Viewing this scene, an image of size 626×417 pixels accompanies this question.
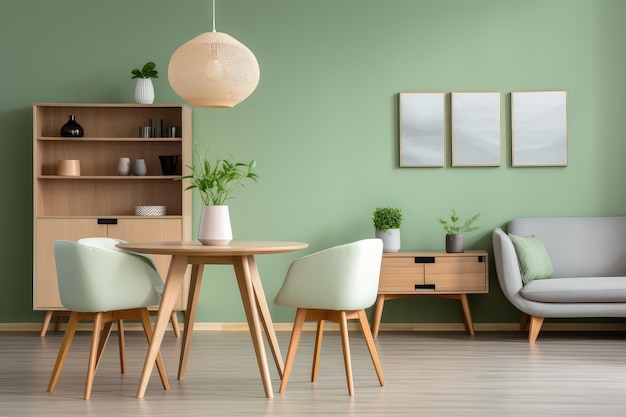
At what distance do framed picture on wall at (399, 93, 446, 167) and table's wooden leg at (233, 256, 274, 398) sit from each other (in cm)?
253

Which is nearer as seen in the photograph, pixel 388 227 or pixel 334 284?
pixel 334 284

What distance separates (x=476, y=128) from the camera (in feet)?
20.3

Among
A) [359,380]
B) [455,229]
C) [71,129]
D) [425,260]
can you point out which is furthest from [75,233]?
[455,229]

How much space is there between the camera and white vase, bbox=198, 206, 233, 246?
4.09 meters

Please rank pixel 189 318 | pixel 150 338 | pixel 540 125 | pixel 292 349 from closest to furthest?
pixel 292 349
pixel 150 338
pixel 189 318
pixel 540 125

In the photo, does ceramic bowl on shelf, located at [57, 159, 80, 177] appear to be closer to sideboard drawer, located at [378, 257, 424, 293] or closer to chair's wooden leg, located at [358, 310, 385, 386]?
sideboard drawer, located at [378, 257, 424, 293]

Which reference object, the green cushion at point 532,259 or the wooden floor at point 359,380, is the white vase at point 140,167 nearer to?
the wooden floor at point 359,380

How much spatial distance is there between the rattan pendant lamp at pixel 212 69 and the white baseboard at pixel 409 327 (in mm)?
2427

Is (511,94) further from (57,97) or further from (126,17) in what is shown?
(57,97)

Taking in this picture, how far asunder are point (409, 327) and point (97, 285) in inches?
117

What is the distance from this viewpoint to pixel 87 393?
3.81 metres

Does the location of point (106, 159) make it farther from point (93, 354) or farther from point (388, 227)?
point (93, 354)

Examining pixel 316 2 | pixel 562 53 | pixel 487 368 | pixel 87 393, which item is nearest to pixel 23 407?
pixel 87 393

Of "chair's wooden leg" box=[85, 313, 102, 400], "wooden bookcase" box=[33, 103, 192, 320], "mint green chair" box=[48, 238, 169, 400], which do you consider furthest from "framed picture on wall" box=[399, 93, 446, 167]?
"chair's wooden leg" box=[85, 313, 102, 400]
